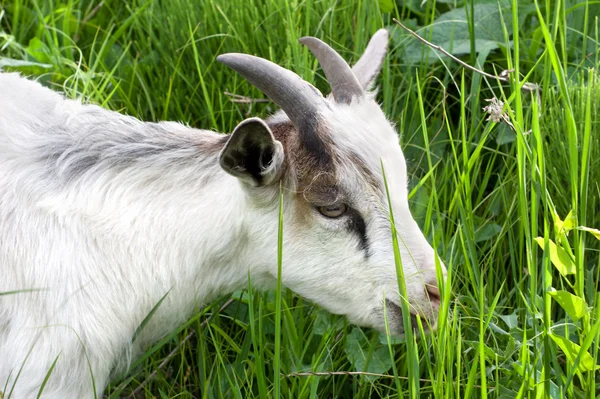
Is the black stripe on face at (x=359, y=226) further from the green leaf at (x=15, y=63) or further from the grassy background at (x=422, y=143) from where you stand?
the green leaf at (x=15, y=63)

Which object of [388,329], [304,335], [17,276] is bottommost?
[304,335]

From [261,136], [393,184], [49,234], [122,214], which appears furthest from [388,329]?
[49,234]

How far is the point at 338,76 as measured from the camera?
325cm

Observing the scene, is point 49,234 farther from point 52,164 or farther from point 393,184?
point 393,184

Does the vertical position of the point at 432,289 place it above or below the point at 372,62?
below

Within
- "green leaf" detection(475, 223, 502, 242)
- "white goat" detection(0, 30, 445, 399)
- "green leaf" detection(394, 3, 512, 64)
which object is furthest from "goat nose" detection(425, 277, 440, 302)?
"green leaf" detection(394, 3, 512, 64)

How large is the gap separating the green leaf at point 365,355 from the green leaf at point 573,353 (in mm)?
795

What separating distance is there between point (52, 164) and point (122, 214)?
310 millimetres

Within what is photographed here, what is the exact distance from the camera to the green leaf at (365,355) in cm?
338

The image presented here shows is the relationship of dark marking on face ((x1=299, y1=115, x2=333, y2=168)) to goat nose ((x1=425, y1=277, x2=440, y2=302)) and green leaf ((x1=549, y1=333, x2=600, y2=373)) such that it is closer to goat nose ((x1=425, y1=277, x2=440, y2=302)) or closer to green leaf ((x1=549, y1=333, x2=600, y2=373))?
goat nose ((x1=425, y1=277, x2=440, y2=302))

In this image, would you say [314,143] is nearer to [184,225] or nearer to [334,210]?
[334,210]

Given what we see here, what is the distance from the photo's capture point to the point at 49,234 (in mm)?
3098

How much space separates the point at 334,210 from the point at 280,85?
440mm

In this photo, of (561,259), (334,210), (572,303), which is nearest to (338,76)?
(334,210)
